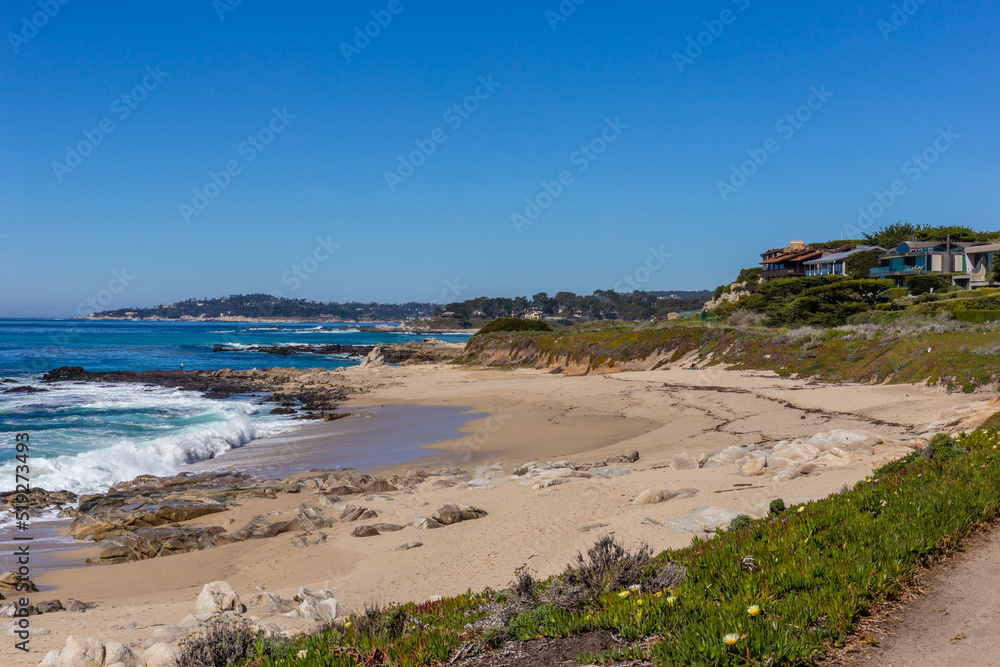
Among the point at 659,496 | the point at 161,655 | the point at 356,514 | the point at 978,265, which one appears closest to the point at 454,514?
the point at 356,514

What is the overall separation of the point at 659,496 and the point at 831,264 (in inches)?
2515

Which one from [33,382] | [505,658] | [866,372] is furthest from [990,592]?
[33,382]

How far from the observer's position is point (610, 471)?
12.3 metres

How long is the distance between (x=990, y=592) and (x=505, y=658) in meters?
3.53

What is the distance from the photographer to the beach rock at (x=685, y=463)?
1236cm

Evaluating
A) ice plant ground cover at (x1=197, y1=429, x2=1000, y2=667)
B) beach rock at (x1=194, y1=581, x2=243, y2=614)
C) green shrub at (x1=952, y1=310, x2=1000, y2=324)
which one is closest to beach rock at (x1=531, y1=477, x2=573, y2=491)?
ice plant ground cover at (x1=197, y1=429, x2=1000, y2=667)

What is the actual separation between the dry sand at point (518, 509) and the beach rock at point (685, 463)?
0.39m

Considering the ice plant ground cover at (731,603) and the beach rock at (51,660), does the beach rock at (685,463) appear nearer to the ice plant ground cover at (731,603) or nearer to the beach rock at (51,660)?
the ice plant ground cover at (731,603)

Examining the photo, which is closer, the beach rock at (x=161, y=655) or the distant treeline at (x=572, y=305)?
the beach rock at (x=161, y=655)

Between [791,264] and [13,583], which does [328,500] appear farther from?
[791,264]

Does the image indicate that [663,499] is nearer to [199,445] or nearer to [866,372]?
[199,445]

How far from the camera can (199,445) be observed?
19.1m

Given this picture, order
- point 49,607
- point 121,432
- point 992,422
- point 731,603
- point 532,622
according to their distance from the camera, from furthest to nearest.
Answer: point 121,432
point 992,422
point 49,607
point 532,622
point 731,603

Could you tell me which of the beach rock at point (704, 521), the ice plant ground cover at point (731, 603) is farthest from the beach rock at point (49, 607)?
the beach rock at point (704, 521)
